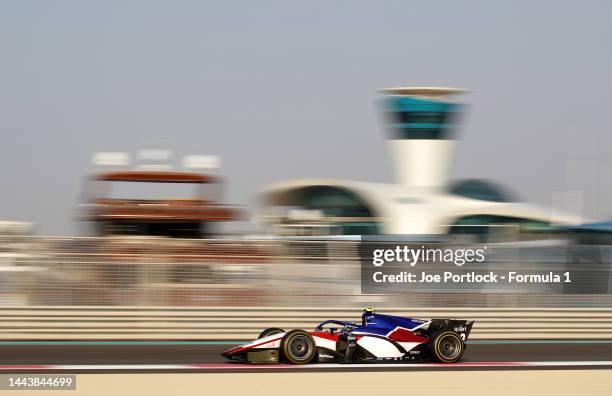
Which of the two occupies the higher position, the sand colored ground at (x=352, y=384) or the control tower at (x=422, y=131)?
the control tower at (x=422, y=131)

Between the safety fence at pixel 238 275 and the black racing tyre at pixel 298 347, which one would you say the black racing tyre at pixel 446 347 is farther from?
the safety fence at pixel 238 275

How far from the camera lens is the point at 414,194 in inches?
2203

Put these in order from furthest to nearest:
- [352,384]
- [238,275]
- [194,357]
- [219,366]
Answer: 1. [238,275]
2. [194,357]
3. [219,366]
4. [352,384]

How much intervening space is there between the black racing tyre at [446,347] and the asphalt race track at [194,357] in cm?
14

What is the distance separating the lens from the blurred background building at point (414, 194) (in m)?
52.1

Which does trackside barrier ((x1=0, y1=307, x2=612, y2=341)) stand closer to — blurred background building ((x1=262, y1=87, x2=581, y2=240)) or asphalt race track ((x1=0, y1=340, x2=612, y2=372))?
asphalt race track ((x1=0, y1=340, x2=612, y2=372))

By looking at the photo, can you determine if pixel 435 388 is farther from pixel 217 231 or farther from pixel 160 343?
pixel 217 231

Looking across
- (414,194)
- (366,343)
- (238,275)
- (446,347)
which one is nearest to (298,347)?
(366,343)

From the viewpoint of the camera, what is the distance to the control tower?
59969mm

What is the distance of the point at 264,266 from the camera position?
1170cm

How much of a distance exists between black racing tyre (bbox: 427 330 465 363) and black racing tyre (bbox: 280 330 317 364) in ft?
4.13

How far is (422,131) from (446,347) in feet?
169

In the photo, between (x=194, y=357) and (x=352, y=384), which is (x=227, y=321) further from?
(x=352, y=384)

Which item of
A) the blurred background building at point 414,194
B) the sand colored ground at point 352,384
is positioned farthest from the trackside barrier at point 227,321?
the blurred background building at point 414,194
